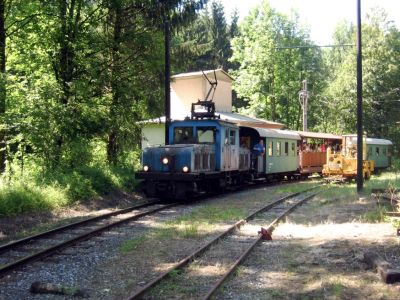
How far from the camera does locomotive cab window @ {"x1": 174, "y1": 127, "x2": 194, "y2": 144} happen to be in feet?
58.3

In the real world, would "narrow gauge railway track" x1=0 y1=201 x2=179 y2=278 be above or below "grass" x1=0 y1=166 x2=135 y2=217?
below

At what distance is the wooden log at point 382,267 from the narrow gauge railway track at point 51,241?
17.0 ft

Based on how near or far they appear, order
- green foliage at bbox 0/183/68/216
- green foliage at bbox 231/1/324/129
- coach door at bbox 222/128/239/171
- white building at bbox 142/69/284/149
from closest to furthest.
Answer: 1. green foliage at bbox 0/183/68/216
2. coach door at bbox 222/128/239/171
3. white building at bbox 142/69/284/149
4. green foliage at bbox 231/1/324/129

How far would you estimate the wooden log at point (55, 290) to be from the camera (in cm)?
626

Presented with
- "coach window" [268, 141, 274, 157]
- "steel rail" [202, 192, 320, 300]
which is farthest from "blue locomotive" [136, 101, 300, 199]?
"steel rail" [202, 192, 320, 300]

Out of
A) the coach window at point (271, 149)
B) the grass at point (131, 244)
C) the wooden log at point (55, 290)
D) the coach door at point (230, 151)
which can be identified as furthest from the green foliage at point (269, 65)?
the wooden log at point (55, 290)

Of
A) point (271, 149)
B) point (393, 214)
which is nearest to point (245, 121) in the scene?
point (271, 149)

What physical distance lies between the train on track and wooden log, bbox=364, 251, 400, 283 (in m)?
8.73

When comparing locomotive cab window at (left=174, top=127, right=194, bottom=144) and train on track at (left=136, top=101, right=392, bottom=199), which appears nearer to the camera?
train on track at (left=136, top=101, right=392, bottom=199)

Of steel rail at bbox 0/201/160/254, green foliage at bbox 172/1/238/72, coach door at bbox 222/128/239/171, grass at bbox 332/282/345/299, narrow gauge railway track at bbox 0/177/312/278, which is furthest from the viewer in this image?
green foliage at bbox 172/1/238/72

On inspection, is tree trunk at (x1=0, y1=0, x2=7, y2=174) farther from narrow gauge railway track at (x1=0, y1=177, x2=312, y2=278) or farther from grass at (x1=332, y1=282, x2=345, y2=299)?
grass at (x1=332, y1=282, x2=345, y2=299)

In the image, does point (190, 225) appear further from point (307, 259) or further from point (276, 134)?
point (276, 134)

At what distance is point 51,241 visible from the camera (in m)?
9.65

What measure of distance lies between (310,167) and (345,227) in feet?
65.4
